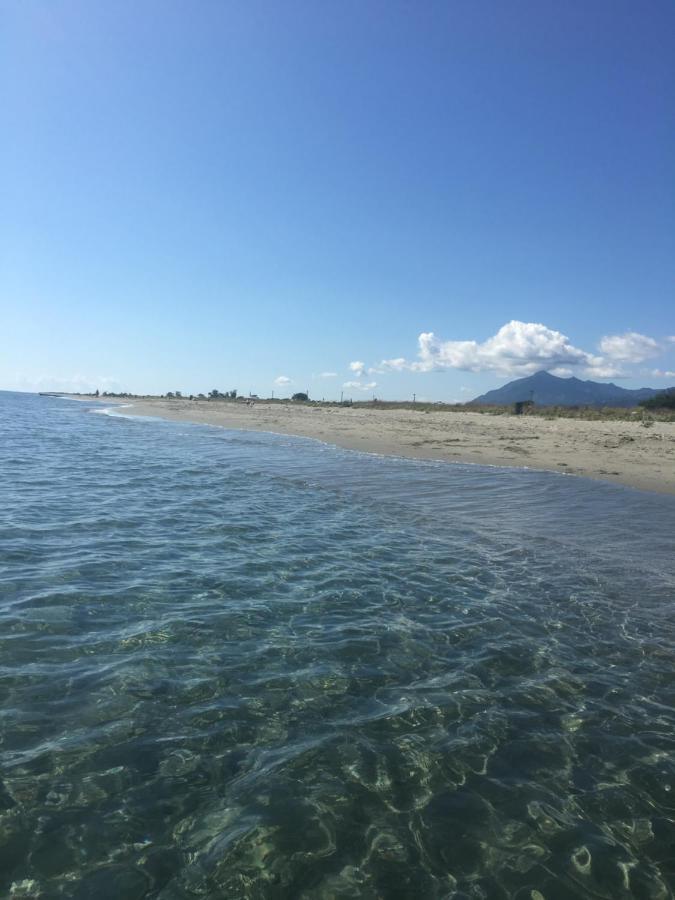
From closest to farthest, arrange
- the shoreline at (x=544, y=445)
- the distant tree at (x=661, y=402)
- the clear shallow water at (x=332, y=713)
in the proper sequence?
the clear shallow water at (x=332, y=713)
the shoreline at (x=544, y=445)
the distant tree at (x=661, y=402)

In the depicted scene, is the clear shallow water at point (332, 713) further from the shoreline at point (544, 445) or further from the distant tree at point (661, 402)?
the distant tree at point (661, 402)

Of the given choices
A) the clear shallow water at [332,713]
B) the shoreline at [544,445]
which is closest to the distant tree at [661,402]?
the shoreline at [544,445]

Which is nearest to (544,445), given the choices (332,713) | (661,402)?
(332,713)

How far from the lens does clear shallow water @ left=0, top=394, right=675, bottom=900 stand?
11.2ft

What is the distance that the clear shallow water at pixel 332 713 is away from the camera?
341 cm

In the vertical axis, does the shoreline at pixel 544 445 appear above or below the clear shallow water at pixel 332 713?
above

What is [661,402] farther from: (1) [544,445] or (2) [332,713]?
(2) [332,713]

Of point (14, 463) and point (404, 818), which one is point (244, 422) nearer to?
point (14, 463)

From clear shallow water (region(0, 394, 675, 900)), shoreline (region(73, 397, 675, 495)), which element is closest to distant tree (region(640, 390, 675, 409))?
shoreline (region(73, 397, 675, 495))

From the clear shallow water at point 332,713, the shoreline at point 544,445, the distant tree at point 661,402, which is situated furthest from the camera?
the distant tree at point 661,402

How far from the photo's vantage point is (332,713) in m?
4.96

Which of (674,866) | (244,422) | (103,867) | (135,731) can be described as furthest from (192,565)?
(244,422)

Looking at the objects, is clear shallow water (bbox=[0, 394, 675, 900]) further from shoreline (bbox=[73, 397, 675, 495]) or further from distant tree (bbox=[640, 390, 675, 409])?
distant tree (bbox=[640, 390, 675, 409])

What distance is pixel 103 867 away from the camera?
129 inches
